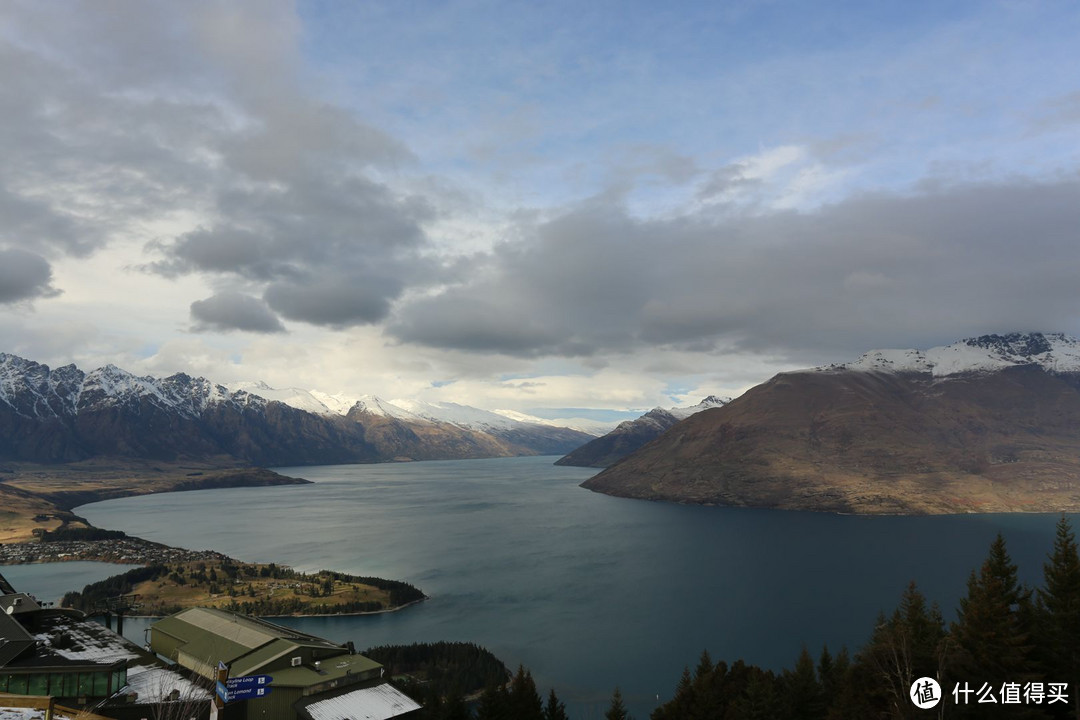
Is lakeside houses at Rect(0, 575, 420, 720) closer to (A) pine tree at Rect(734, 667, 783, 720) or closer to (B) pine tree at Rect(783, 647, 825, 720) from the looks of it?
(A) pine tree at Rect(734, 667, 783, 720)

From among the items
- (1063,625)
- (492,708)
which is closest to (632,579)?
(492,708)

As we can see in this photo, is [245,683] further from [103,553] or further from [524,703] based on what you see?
[103,553]

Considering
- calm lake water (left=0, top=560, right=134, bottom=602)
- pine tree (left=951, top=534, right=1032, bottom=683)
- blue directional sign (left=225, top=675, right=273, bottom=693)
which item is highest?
blue directional sign (left=225, top=675, right=273, bottom=693)

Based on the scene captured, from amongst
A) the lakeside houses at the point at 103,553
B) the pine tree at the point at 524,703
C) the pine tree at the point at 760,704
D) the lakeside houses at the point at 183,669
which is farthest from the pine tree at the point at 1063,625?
the lakeside houses at the point at 103,553

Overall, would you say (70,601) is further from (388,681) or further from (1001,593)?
(1001,593)

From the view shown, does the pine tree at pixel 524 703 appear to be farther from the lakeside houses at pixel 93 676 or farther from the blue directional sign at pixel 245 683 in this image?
the blue directional sign at pixel 245 683

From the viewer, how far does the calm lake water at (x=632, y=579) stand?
80875mm

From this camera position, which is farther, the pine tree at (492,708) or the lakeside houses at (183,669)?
the pine tree at (492,708)

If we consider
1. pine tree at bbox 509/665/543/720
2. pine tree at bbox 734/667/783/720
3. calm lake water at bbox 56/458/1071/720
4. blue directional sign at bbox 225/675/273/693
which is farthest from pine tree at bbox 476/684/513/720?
blue directional sign at bbox 225/675/273/693

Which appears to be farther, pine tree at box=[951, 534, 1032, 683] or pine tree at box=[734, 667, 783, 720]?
pine tree at box=[734, 667, 783, 720]

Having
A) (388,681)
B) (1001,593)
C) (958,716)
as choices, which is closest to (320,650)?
(388,681)

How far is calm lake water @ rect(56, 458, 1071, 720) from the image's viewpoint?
80875 millimetres

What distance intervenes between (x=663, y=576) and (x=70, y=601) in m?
102

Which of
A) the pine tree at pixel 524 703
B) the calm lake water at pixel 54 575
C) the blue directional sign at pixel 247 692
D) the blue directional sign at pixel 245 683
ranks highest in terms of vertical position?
the blue directional sign at pixel 245 683
